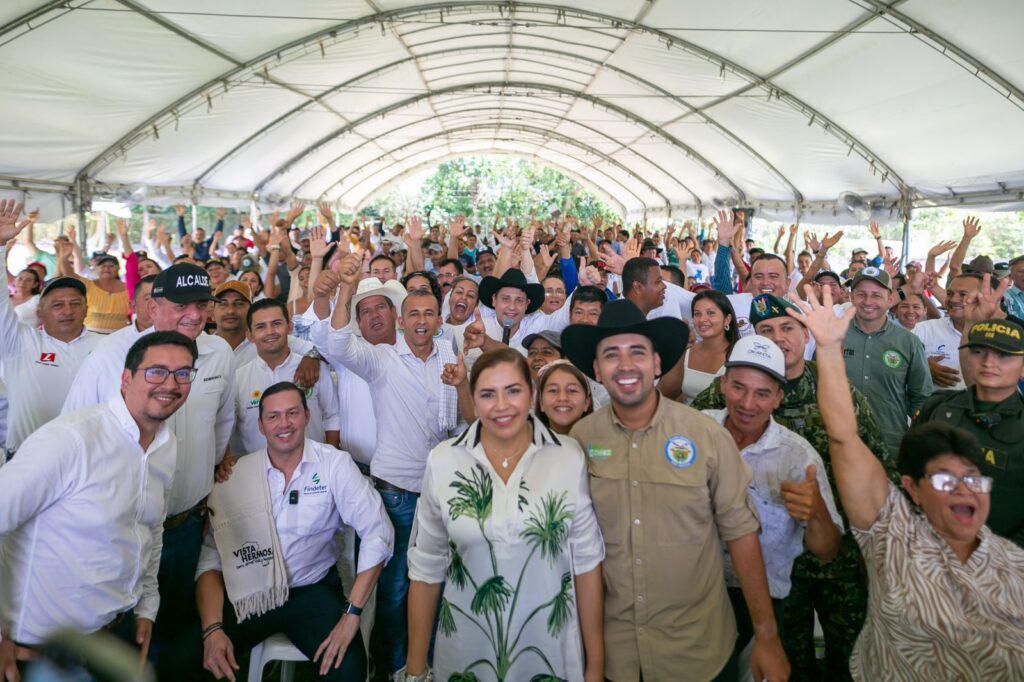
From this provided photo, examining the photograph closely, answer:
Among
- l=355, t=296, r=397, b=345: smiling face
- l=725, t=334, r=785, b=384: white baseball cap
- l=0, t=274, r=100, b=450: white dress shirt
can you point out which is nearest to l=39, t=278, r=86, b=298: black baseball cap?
l=0, t=274, r=100, b=450: white dress shirt

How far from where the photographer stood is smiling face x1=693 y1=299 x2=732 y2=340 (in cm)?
345

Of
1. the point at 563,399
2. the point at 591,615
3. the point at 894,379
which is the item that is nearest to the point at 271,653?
the point at 591,615

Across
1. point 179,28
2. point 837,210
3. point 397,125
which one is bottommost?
point 837,210

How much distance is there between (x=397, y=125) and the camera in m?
18.7

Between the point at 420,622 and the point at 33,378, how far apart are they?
311 cm

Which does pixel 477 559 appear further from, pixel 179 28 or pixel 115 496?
pixel 179 28

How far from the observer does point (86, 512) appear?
2.09 metres

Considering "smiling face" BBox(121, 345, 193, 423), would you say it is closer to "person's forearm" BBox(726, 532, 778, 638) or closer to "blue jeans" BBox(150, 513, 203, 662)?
"blue jeans" BBox(150, 513, 203, 662)

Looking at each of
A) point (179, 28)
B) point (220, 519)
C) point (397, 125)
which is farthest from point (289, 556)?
point (397, 125)

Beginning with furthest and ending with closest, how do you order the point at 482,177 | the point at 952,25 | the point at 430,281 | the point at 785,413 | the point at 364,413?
1. the point at 482,177
2. the point at 952,25
3. the point at 430,281
4. the point at 364,413
5. the point at 785,413

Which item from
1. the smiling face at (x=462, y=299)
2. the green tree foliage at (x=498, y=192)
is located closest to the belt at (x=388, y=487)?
the smiling face at (x=462, y=299)

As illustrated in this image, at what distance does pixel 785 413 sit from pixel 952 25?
24.9ft

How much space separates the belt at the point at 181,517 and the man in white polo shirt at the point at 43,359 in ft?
5.10

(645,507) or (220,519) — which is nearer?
(645,507)
